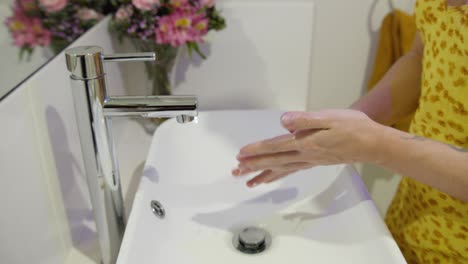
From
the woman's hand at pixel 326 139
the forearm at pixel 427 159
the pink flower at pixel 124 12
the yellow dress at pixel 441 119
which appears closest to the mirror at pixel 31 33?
the pink flower at pixel 124 12

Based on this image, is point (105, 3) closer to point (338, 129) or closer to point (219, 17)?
point (219, 17)

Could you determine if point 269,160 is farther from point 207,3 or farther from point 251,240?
point 207,3

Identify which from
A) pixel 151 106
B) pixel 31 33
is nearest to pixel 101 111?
pixel 151 106

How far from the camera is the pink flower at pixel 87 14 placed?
82 centimetres

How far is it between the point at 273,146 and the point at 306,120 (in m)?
0.08

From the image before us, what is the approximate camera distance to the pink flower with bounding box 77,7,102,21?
2.68 ft

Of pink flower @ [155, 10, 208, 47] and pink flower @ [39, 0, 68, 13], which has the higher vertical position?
pink flower @ [39, 0, 68, 13]

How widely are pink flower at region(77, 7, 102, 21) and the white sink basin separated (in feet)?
0.90

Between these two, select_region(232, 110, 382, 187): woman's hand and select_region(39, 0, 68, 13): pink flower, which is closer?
select_region(232, 110, 382, 187): woman's hand

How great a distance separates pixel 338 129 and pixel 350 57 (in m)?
0.67

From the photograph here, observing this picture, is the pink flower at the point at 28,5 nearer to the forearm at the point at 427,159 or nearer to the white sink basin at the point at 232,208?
the white sink basin at the point at 232,208

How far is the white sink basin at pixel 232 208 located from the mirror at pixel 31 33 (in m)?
0.25

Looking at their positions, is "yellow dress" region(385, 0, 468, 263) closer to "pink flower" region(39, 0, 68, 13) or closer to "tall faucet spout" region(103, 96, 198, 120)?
"tall faucet spout" region(103, 96, 198, 120)

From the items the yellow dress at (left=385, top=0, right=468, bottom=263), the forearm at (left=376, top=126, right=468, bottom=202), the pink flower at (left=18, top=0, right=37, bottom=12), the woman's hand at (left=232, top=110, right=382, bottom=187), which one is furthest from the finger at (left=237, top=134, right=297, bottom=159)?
the pink flower at (left=18, top=0, right=37, bottom=12)
